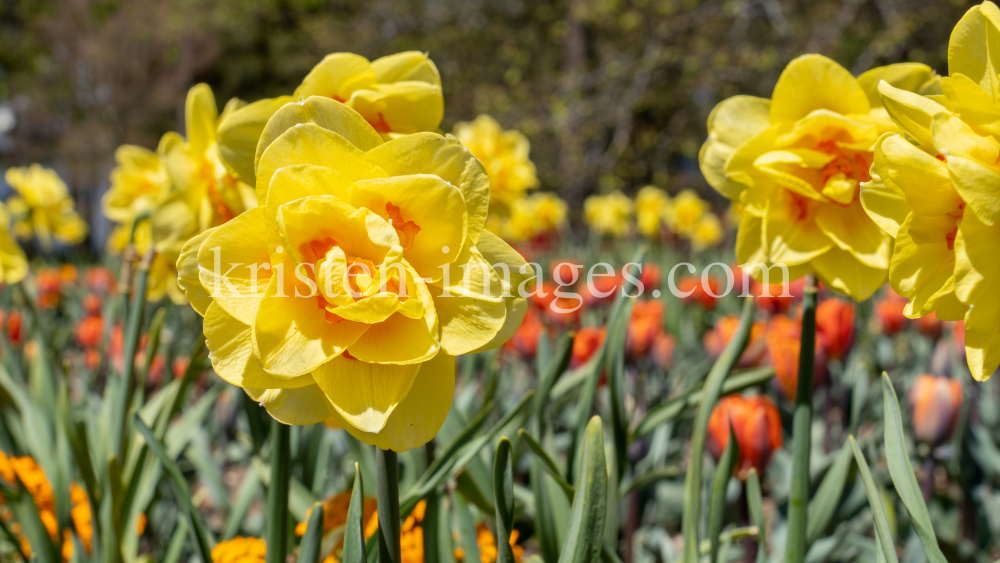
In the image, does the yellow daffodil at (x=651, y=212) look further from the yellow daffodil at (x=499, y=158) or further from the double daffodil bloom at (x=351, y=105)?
the double daffodil bloom at (x=351, y=105)

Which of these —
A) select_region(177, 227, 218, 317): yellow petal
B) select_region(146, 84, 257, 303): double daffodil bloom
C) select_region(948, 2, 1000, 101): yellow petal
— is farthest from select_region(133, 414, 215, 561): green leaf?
select_region(948, 2, 1000, 101): yellow petal

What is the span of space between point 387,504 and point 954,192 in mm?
595

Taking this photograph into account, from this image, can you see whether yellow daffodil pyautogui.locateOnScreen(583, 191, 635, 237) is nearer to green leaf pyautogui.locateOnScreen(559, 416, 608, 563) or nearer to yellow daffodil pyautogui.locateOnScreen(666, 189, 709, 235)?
yellow daffodil pyautogui.locateOnScreen(666, 189, 709, 235)

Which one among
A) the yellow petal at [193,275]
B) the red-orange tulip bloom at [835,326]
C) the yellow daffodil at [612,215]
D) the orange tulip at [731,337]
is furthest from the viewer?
the yellow daffodil at [612,215]

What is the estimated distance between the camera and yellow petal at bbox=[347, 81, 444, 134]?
0.76 meters

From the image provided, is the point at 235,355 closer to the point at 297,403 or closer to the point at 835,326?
the point at 297,403

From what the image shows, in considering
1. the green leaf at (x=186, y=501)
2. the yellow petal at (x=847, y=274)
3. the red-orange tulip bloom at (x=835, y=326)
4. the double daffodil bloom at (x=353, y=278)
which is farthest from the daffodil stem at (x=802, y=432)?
the red-orange tulip bloom at (x=835, y=326)

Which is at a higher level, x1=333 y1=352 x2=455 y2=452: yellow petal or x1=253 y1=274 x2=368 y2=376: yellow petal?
x1=253 y1=274 x2=368 y2=376: yellow petal

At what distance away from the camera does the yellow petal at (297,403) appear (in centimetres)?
59

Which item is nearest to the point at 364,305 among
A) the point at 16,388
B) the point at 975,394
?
the point at 16,388

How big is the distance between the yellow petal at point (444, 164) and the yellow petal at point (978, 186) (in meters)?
0.38

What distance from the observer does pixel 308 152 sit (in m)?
0.59

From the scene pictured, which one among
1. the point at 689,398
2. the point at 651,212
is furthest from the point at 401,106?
the point at 651,212

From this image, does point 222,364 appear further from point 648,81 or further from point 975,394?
point 648,81
